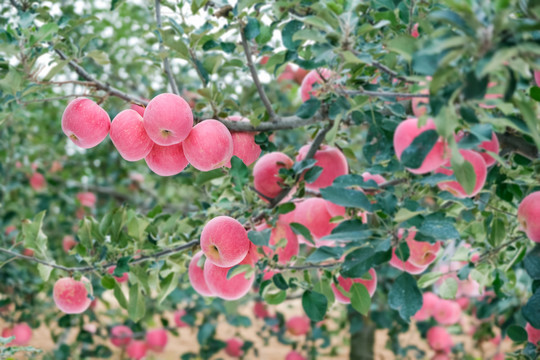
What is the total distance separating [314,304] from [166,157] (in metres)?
0.48

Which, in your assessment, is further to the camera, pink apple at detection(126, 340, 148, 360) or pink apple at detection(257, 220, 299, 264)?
pink apple at detection(126, 340, 148, 360)

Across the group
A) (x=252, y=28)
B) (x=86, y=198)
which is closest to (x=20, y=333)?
(x=86, y=198)

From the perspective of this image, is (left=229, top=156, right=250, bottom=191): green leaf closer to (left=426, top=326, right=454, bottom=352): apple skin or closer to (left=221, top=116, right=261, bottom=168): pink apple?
(left=221, top=116, right=261, bottom=168): pink apple

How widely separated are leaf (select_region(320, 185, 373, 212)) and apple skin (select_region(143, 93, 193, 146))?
304 millimetres

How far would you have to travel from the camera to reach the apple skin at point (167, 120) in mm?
875

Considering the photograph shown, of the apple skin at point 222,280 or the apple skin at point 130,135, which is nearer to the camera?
the apple skin at point 130,135

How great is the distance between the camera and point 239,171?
110 centimetres

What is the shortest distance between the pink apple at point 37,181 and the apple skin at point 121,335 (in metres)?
1.03

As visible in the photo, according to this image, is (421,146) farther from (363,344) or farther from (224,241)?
(363,344)

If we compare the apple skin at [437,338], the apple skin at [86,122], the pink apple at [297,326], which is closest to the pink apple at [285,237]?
the apple skin at [86,122]

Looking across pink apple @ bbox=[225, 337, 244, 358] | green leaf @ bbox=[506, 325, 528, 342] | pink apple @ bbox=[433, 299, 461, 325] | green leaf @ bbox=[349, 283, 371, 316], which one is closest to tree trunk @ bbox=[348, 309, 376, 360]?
pink apple @ bbox=[433, 299, 461, 325]

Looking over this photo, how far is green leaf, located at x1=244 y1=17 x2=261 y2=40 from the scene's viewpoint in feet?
3.44

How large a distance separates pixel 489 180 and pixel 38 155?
2691mm

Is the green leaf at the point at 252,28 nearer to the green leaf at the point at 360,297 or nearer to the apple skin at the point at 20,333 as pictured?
the green leaf at the point at 360,297
